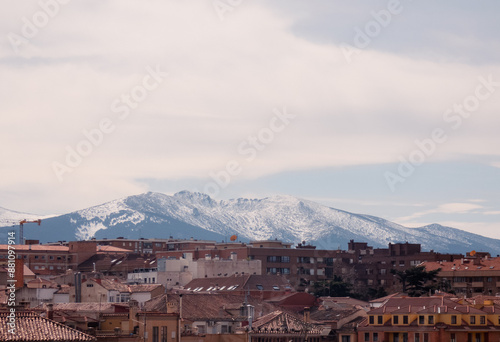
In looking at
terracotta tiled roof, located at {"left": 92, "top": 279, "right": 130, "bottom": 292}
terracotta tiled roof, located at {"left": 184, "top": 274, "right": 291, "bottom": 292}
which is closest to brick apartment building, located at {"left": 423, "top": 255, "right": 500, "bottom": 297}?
terracotta tiled roof, located at {"left": 184, "top": 274, "right": 291, "bottom": 292}

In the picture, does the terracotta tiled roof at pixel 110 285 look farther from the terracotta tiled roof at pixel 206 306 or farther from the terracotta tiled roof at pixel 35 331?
the terracotta tiled roof at pixel 35 331

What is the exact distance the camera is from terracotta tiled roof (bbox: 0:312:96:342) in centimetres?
5938

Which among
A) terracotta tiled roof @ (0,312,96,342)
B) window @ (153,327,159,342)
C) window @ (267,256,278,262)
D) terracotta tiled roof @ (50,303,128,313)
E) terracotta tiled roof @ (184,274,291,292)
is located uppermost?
window @ (267,256,278,262)

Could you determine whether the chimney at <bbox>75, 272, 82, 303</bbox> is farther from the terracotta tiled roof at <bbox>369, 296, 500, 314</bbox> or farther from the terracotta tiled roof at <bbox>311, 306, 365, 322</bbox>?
the terracotta tiled roof at <bbox>369, 296, 500, 314</bbox>

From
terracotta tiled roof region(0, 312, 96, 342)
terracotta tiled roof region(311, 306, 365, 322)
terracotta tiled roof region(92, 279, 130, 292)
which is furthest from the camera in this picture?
terracotta tiled roof region(92, 279, 130, 292)

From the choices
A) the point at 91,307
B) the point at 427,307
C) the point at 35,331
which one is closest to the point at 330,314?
the point at 427,307

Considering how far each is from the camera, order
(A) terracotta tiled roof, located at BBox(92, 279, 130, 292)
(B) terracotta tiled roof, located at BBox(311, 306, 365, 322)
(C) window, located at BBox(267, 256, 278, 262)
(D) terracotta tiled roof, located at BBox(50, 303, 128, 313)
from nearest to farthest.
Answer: (D) terracotta tiled roof, located at BBox(50, 303, 128, 313) < (B) terracotta tiled roof, located at BBox(311, 306, 365, 322) < (A) terracotta tiled roof, located at BBox(92, 279, 130, 292) < (C) window, located at BBox(267, 256, 278, 262)

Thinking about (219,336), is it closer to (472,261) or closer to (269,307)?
(269,307)

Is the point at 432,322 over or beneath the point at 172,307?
beneath

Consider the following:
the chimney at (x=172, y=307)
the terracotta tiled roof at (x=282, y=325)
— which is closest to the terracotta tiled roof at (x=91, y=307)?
the chimney at (x=172, y=307)

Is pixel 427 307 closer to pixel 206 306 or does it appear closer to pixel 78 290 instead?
pixel 206 306

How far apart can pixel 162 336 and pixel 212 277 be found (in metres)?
92.8

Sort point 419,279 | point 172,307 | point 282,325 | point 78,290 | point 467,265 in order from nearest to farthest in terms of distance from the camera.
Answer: point 282,325, point 172,307, point 78,290, point 419,279, point 467,265

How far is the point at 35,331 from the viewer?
2388 inches
